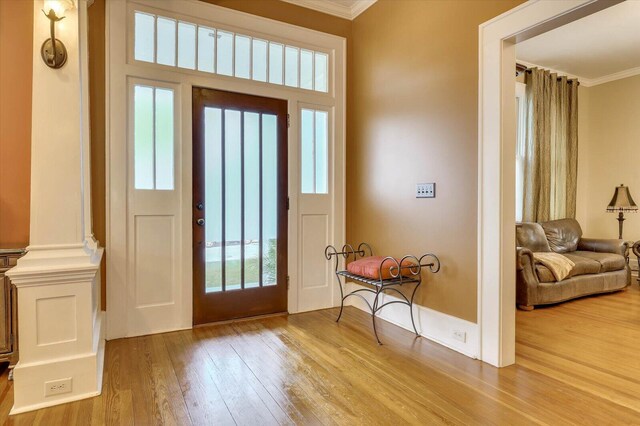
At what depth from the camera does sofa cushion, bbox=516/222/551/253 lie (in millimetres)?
4371

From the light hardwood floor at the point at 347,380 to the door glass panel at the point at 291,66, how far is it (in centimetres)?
229

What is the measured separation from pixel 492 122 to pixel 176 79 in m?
2.45

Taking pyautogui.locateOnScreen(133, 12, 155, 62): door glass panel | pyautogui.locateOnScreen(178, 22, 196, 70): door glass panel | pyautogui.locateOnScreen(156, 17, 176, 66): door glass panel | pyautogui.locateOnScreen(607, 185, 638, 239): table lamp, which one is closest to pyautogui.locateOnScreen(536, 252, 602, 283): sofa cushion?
pyautogui.locateOnScreen(607, 185, 638, 239): table lamp

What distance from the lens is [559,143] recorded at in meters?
5.33

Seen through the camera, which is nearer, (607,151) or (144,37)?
(144,37)

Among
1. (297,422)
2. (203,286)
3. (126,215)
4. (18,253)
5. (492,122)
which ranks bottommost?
(297,422)

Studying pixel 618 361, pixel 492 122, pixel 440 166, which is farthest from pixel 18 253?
pixel 618 361

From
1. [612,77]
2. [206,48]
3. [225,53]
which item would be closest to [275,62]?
[225,53]

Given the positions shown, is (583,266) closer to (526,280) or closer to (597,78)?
(526,280)

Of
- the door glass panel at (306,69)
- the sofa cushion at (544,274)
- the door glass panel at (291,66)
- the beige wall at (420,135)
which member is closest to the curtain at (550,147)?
the sofa cushion at (544,274)

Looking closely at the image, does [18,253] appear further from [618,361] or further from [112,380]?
[618,361]

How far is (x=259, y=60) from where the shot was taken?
3.39 meters

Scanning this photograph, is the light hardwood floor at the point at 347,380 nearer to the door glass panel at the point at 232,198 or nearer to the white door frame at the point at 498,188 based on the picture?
the white door frame at the point at 498,188

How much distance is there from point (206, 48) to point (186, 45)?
0.54 feet
